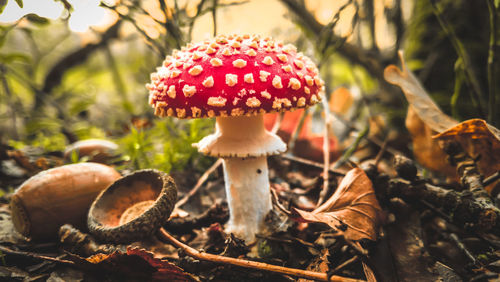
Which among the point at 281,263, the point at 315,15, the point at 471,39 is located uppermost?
the point at 315,15

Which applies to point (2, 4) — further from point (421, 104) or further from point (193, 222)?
point (421, 104)

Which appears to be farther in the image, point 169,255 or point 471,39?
point 471,39

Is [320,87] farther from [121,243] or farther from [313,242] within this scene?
[121,243]

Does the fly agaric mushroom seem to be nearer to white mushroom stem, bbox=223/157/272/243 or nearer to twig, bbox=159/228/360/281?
white mushroom stem, bbox=223/157/272/243

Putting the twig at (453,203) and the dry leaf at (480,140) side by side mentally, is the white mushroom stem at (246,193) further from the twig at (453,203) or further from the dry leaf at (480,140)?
the dry leaf at (480,140)

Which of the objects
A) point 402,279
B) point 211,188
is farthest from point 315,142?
point 402,279

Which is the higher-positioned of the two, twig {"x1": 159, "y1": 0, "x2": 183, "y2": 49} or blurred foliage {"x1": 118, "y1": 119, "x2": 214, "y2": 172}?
twig {"x1": 159, "y1": 0, "x2": 183, "y2": 49}

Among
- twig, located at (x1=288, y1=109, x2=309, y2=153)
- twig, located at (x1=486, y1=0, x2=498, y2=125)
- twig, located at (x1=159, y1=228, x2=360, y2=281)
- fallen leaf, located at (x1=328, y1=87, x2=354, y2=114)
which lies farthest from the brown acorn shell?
fallen leaf, located at (x1=328, y1=87, x2=354, y2=114)

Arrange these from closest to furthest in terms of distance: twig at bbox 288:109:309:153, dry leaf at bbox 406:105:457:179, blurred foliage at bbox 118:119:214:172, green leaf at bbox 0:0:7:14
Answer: green leaf at bbox 0:0:7:14 → dry leaf at bbox 406:105:457:179 → blurred foliage at bbox 118:119:214:172 → twig at bbox 288:109:309:153
